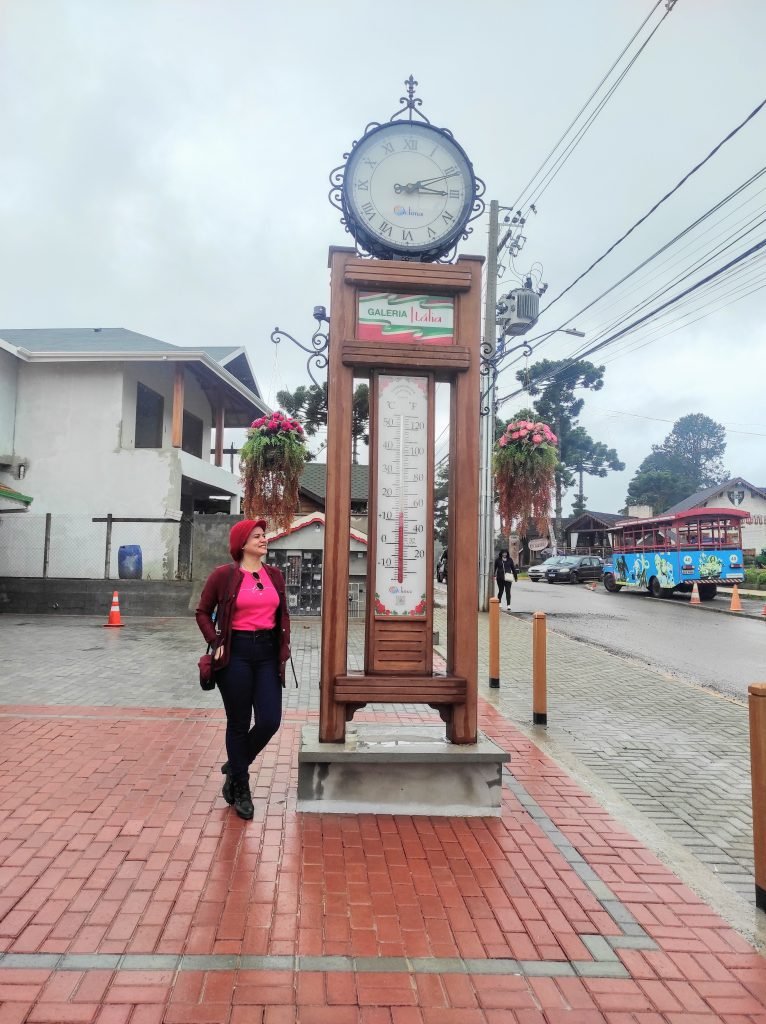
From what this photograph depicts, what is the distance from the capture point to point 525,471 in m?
16.7

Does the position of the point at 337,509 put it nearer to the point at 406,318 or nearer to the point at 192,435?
the point at 406,318

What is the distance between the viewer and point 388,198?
4.68 m

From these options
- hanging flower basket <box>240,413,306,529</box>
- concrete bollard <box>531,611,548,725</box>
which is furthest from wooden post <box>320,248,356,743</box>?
hanging flower basket <box>240,413,306,529</box>

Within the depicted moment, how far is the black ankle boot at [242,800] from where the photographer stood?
4.06m

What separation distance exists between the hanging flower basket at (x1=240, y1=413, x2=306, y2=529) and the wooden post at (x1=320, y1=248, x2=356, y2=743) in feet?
35.3

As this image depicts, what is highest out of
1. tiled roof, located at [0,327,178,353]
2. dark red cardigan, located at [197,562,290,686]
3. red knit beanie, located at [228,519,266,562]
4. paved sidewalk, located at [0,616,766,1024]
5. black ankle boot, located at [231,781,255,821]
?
tiled roof, located at [0,327,178,353]

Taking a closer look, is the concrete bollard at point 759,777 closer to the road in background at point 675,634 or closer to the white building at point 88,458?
the road in background at point 675,634

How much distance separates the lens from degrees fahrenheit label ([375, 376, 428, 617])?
176 inches

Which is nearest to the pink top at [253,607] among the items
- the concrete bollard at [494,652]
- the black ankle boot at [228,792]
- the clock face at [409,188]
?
the black ankle boot at [228,792]

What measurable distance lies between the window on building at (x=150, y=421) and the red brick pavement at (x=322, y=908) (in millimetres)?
16460

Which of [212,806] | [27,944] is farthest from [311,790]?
[27,944]

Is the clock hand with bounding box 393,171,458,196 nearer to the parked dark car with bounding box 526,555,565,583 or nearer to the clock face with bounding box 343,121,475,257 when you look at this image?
the clock face with bounding box 343,121,475,257

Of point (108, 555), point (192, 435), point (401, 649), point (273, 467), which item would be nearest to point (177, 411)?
point (273, 467)

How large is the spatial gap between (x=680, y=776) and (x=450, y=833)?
2.23 metres
